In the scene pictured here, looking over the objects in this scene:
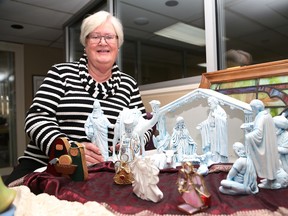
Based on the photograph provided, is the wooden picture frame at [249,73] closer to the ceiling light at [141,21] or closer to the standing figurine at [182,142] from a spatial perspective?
the standing figurine at [182,142]

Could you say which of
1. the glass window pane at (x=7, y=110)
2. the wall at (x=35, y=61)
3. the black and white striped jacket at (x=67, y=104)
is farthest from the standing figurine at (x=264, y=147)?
the glass window pane at (x=7, y=110)

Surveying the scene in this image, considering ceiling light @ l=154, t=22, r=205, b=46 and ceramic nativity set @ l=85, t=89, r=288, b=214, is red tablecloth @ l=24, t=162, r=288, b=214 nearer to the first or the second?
ceramic nativity set @ l=85, t=89, r=288, b=214

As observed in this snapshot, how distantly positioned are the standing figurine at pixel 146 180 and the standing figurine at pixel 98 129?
1.15 feet

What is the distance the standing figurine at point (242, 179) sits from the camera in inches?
23.9

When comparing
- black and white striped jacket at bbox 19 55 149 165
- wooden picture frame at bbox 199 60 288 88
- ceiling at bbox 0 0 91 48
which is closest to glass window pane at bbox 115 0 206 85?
wooden picture frame at bbox 199 60 288 88

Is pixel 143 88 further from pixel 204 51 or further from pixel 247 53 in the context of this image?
pixel 247 53

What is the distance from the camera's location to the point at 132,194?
0.66 m

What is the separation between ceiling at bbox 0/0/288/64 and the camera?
1405 millimetres

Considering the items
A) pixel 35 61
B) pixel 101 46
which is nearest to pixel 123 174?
pixel 101 46

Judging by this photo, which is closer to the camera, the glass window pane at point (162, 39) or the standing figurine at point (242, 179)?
the standing figurine at point (242, 179)

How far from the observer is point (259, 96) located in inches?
38.2

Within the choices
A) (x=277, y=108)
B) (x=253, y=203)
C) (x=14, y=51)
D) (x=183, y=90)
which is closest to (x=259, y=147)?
(x=253, y=203)

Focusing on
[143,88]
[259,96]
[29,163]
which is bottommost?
[29,163]

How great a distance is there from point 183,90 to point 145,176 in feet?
3.09
